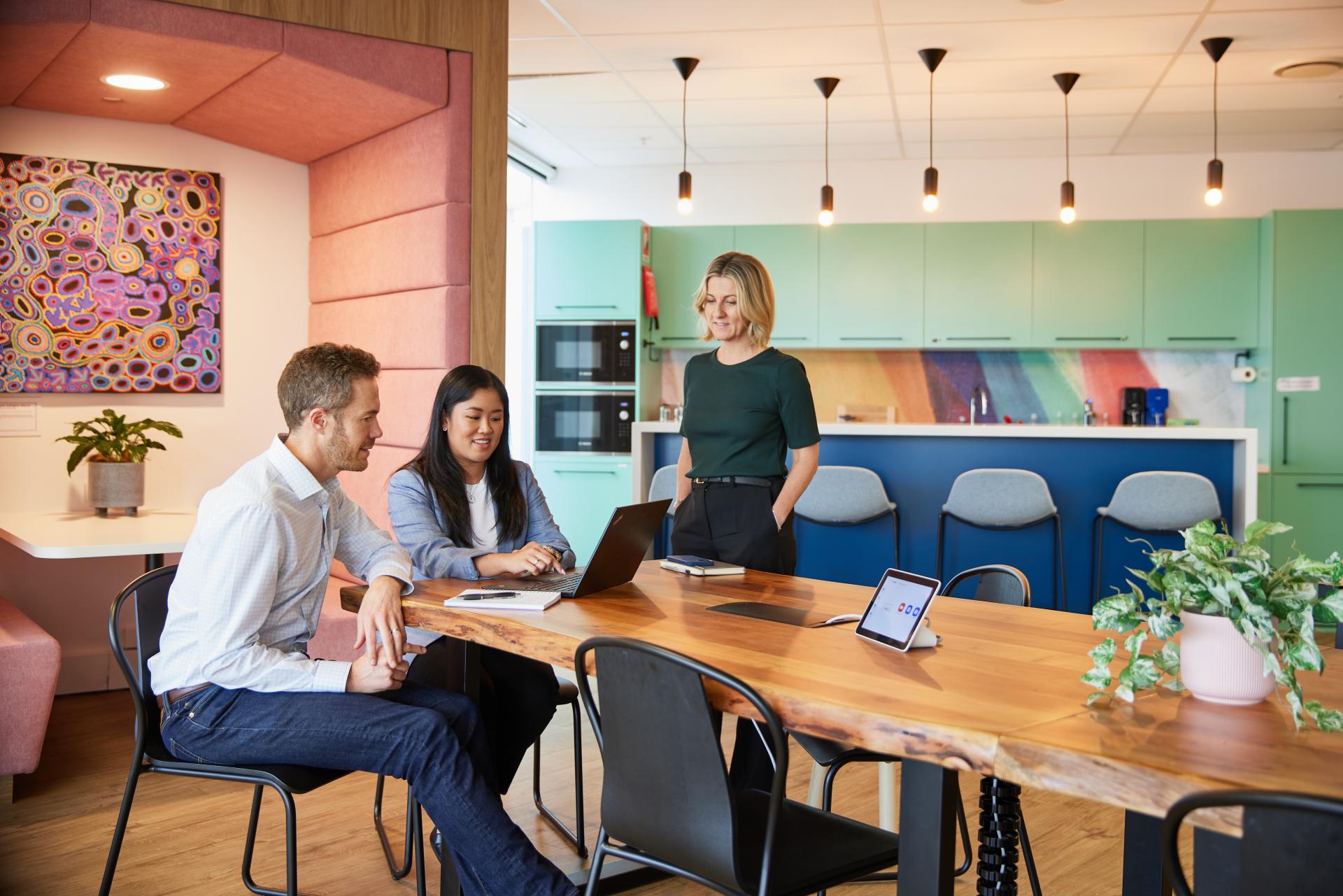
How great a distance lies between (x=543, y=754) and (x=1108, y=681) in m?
2.47

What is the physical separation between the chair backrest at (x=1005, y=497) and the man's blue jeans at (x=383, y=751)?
3.35 metres

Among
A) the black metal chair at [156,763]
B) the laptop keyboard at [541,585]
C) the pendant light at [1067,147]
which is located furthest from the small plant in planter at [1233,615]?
the pendant light at [1067,147]

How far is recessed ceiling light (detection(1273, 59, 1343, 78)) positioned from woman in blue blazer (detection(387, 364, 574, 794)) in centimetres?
456

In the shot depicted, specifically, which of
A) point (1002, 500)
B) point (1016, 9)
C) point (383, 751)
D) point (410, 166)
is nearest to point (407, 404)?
point (410, 166)

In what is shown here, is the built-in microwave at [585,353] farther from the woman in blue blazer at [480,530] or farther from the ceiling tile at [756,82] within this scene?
the woman in blue blazer at [480,530]

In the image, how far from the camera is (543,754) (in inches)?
143

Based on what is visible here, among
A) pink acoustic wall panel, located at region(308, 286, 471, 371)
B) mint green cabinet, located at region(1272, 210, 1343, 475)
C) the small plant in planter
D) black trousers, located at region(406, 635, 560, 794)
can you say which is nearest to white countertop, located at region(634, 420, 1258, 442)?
pink acoustic wall panel, located at region(308, 286, 471, 371)

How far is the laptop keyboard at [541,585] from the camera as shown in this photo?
237 cm

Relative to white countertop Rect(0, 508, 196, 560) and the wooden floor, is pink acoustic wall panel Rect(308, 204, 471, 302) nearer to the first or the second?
white countertop Rect(0, 508, 196, 560)

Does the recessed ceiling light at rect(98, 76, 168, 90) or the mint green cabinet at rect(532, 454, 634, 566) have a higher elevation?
the recessed ceiling light at rect(98, 76, 168, 90)

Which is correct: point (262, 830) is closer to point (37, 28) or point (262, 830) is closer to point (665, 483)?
point (37, 28)

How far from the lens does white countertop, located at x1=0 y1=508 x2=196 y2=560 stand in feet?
11.0

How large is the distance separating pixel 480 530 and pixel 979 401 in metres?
5.21

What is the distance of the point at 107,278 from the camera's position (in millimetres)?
4426
